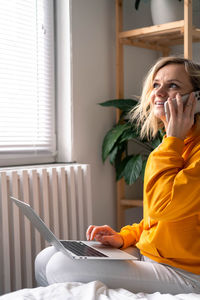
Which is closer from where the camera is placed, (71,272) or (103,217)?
(71,272)

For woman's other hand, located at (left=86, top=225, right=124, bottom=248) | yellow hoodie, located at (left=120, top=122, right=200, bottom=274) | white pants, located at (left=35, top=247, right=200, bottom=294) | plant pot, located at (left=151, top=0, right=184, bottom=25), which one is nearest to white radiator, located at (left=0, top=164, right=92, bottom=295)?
woman's other hand, located at (left=86, top=225, right=124, bottom=248)

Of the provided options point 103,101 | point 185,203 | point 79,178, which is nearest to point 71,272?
point 185,203

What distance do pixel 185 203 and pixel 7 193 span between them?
96 centimetres

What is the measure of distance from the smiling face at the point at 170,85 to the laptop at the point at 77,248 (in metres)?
0.52

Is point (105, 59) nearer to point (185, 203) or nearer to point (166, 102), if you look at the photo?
→ point (166, 102)

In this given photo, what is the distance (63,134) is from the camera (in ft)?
8.17

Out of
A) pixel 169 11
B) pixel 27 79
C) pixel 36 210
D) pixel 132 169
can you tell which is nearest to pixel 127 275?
pixel 36 210

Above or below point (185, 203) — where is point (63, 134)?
above

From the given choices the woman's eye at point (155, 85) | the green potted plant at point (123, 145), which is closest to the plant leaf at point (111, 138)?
the green potted plant at point (123, 145)

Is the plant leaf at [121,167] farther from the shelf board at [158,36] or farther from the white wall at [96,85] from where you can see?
the shelf board at [158,36]

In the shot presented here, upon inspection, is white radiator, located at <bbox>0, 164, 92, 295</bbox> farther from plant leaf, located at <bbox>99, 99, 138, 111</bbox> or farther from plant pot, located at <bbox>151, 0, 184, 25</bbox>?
plant pot, located at <bbox>151, 0, 184, 25</bbox>

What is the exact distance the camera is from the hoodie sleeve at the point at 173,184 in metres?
1.29

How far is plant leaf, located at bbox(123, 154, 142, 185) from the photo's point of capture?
242 cm

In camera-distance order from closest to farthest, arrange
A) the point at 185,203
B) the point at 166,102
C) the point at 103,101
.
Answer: the point at 185,203 < the point at 166,102 < the point at 103,101
